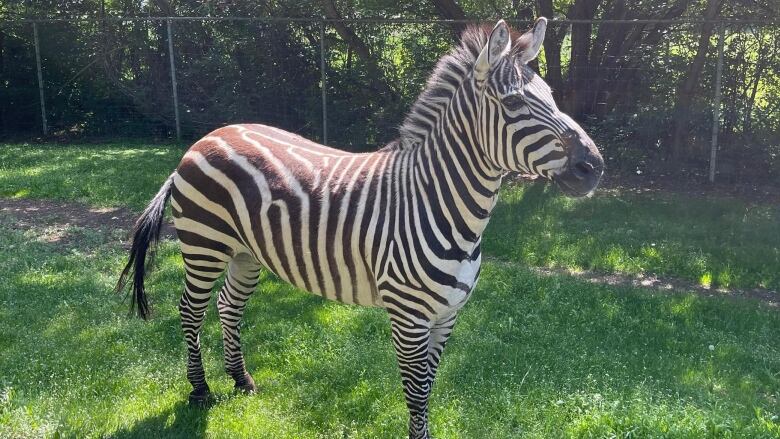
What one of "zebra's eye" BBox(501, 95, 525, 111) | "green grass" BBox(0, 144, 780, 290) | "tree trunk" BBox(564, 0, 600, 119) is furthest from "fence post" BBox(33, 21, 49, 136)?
"zebra's eye" BBox(501, 95, 525, 111)

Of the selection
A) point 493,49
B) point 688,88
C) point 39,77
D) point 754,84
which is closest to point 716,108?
point 688,88

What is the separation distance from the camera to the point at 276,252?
4070 mm

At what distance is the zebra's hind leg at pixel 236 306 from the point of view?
4668 millimetres

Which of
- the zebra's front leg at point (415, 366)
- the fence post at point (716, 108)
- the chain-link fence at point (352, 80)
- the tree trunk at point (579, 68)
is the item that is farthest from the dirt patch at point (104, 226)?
the tree trunk at point (579, 68)

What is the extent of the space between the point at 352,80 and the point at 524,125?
1003 cm

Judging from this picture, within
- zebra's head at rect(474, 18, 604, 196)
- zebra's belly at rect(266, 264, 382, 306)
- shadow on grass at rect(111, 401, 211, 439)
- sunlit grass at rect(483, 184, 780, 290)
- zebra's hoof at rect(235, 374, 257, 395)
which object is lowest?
shadow on grass at rect(111, 401, 211, 439)

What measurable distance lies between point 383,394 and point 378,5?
1016 cm

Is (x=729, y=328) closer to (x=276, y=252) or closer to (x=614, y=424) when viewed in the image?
(x=614, y=424)

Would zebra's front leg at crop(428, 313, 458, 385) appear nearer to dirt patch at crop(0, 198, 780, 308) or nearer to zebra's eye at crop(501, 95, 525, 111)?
zebra's eye at crop(501, 95, 525, 111)

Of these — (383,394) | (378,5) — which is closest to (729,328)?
(383,394)

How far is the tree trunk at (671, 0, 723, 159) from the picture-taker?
10656mm

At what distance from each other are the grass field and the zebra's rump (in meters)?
1.06

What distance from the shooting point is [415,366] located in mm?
3777

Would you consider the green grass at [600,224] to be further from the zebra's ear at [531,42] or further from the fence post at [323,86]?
the zebra's ear at [531,42]
